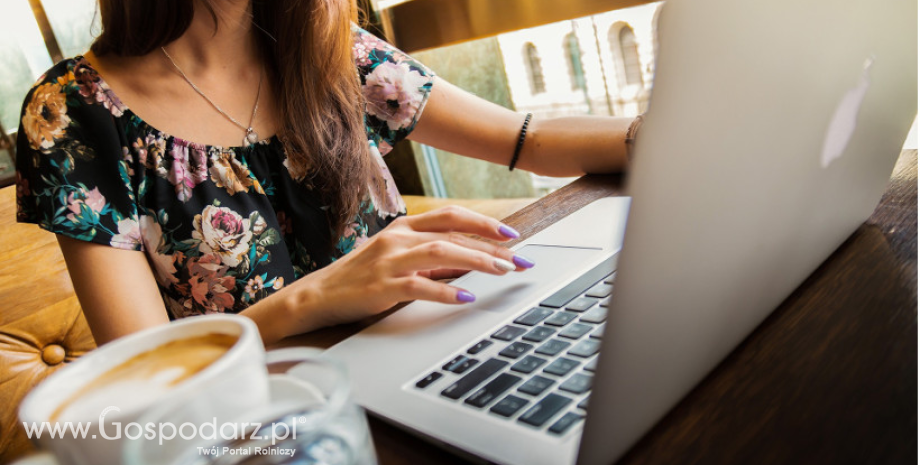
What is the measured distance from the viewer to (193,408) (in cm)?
24

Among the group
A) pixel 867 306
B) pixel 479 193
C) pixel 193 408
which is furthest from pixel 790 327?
pixel 479 193

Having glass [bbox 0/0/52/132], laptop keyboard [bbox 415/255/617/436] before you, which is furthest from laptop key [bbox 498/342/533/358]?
glass [bbox 0/0/52/132]

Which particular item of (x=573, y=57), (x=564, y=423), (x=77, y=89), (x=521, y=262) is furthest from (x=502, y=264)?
(x=573, y=57)

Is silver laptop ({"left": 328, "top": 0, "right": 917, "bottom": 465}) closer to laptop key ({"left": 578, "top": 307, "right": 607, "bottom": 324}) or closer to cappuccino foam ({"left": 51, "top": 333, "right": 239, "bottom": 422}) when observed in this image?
laptop key ({"left": 578, "top": 307, "right": 607, "bottom": 324})

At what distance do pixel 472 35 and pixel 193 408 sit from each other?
5.15ft

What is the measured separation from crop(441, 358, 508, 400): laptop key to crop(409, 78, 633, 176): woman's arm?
57cm

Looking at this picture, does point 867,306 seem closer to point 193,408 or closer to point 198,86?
point 193,408

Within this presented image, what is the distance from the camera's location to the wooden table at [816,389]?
0.90 ft

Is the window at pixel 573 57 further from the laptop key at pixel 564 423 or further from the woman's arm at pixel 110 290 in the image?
the laptop key at pixel 564 423

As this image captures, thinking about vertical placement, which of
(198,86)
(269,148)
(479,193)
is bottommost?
(479,193)

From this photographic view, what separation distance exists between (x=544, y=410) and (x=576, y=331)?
0.29 ft

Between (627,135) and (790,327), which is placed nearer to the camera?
(790,327)

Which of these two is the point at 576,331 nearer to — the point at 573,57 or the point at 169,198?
the point at 169,198

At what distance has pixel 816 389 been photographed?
0.31m
